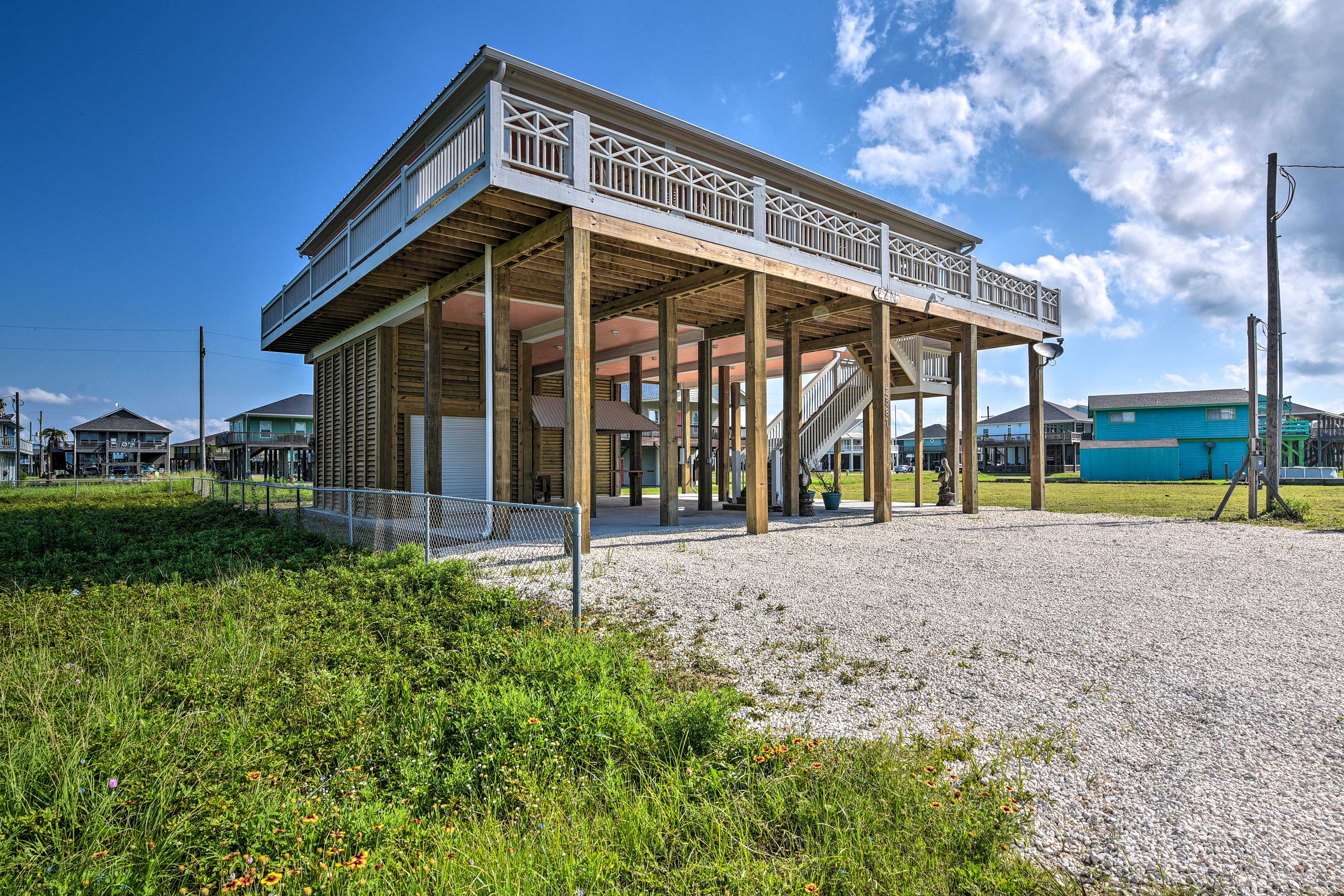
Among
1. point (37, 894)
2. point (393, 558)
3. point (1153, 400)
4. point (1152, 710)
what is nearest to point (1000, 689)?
point (1152, 710)

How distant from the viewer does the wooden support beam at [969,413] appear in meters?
15.8

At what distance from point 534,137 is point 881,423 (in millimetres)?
8825

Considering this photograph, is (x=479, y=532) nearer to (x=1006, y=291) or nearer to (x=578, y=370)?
(x=578, y=370)

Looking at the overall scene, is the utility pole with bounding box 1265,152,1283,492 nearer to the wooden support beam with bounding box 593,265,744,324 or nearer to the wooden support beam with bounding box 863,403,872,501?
the wooden support beam with bounding box 863,403,872,501

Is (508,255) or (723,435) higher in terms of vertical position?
(508,255)

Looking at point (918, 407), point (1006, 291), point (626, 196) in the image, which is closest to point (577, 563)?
point (626, 196)

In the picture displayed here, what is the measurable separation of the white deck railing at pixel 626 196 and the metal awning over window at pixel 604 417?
18.2 ft

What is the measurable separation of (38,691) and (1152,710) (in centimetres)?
647

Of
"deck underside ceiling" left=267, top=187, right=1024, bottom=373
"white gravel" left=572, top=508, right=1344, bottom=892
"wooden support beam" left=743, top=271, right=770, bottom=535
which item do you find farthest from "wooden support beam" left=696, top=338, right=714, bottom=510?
"white gravel" left=572, top=508, right=1344, bottom=892

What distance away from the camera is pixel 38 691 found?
4.03 meters

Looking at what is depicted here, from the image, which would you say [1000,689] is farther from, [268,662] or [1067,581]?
[268,662]

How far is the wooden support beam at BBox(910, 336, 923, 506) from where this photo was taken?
17969 millimetres

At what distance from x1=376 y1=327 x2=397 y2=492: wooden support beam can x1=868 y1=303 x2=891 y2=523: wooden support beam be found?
10.1 meters

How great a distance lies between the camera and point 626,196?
31.8ft
